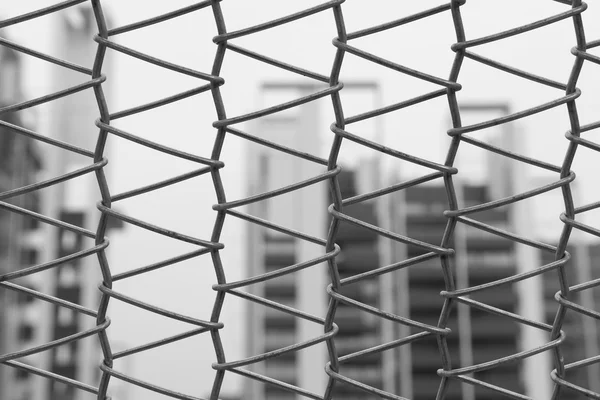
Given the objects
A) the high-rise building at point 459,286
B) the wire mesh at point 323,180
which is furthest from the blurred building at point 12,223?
the high-rise building at point 459,286

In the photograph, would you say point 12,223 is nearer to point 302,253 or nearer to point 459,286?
point 302,253

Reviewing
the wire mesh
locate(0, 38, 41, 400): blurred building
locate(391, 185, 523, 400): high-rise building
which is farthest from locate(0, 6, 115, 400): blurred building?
locate(391, 185, 523, 400): high-rise building

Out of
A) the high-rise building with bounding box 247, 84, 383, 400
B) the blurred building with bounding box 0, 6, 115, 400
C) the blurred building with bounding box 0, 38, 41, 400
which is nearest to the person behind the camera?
the blurred building with bounding box 0, 6, 115, 400

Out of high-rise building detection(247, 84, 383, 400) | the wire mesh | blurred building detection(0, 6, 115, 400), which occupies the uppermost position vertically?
high-rise building detection(247, 84, 383, 400)

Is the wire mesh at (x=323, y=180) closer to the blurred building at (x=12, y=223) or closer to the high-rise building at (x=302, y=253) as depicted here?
the high-rise building at (x=302, y=253)

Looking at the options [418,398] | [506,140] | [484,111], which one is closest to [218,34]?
[506,140]

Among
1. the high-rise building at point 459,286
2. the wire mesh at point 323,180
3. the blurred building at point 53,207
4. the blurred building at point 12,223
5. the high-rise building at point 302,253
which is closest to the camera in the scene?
the wire mesh at point 323,180

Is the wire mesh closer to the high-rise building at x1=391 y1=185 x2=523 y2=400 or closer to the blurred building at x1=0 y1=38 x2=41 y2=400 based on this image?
the blurred building at x1=0 y1=38 x2=41 y2=400

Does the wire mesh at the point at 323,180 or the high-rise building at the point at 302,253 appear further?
the high-rise building at the point at 302,253

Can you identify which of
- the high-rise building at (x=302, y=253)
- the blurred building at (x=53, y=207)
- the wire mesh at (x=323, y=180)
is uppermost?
the high-rise building at (x=302, y=253)

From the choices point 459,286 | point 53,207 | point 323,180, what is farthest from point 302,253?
point 459,286

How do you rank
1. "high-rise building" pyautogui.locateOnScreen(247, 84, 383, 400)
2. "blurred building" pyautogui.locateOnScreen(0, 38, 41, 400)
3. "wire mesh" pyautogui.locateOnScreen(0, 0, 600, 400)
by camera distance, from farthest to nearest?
"high-rise building" pyautogui.locateOnScreen(247, 84, 383, 400) → "blurred building" pyautogui.locateOnScreen(0, 38, 41, 400) → "wire mesh" pyautogui.locateOnScreen(0, 0, 600, 400)

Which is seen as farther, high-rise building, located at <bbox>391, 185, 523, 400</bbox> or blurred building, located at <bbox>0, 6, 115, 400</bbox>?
high-rise building, located at <bbox>391, 185, 523, 400</bbox>

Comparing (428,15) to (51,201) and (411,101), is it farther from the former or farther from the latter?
(51,201)
